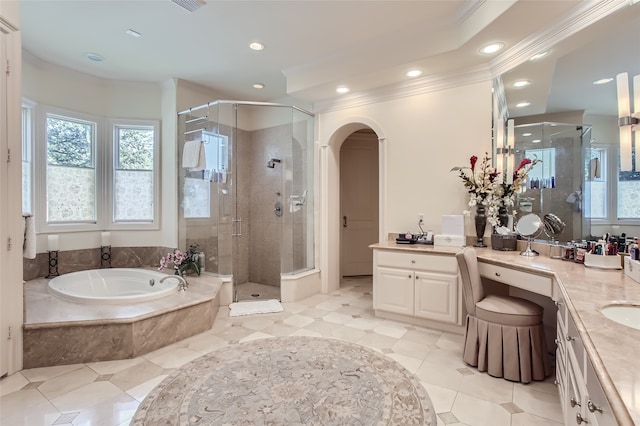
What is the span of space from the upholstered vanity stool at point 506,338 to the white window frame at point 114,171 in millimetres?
4139

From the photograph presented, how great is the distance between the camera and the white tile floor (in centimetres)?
190

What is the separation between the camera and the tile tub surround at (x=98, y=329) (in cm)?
248

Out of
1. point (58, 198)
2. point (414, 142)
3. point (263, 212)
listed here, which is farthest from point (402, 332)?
point (58, 198)

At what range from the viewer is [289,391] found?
6.98 feet

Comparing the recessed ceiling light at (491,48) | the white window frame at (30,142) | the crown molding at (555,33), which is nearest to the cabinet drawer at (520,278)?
the crown molding at (555,33)

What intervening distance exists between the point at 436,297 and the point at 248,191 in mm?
3217

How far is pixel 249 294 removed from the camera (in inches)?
178

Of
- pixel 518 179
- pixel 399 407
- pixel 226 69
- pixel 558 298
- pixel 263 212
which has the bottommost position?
pixel 399 407

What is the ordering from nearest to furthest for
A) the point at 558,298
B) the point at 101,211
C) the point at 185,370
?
the point at 558,298
the point at 185,370
the point at 101,211

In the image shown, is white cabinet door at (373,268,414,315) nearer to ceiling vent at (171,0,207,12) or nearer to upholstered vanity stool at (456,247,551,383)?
upholstered vanity stool at (456,247,551,383)

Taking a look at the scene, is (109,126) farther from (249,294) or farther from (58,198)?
(249,294)

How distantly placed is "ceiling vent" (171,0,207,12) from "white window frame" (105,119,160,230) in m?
2.31

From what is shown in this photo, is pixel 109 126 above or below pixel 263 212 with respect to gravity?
above

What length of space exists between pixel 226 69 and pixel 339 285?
349 cm
